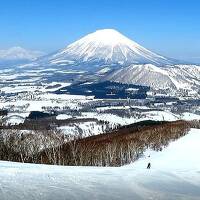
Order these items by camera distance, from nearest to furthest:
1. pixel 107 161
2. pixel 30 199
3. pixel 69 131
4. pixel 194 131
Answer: pixel 30 199, pixel 107 161, pixel 194 131, pixel 69 131

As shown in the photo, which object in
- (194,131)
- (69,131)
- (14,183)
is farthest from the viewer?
(69,131)

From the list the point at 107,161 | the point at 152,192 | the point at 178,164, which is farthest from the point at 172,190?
the point at 107,161

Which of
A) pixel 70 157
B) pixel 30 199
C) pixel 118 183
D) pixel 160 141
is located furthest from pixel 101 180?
pixel 160 141

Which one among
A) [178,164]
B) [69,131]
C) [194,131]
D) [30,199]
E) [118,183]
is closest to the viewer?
[30,199]

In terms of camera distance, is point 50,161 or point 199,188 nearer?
point 199,188

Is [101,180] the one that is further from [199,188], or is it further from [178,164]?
[178,164]

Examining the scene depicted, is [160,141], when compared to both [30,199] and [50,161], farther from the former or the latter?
[30,199]

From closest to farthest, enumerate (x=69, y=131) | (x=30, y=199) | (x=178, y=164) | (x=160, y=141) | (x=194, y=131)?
1. (x=30, y=199)
2. (x=178, y=164)
3. (x=160, y=141)
4. (x=194, y=131)
5. (x=69, y=131)

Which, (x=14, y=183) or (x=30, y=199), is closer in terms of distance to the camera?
(x=30, y=199)

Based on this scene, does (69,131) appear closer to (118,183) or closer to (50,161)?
(50,161)
